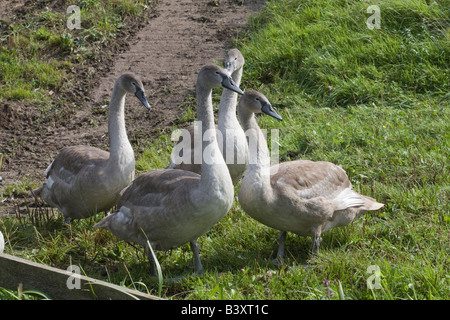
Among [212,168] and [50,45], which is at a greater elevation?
[212,168]

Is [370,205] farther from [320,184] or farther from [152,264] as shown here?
[152,264]

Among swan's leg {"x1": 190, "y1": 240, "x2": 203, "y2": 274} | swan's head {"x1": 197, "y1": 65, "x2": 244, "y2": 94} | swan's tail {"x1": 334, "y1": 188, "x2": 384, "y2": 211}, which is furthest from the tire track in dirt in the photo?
swan's tail {"x1": 334, "y1": 188, "x2": 384, "y2": 211}

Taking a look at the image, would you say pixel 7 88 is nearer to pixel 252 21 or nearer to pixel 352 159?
pixel 252 21

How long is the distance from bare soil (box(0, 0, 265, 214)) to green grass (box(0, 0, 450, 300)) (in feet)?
1.80

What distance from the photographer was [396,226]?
5387 millimetres

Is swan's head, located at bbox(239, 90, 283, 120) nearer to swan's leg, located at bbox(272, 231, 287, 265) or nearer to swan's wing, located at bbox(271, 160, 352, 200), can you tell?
swan's wing, located at bbox(271, 160, 352, 200)

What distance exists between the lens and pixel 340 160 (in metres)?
6.68

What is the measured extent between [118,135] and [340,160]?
2338mm

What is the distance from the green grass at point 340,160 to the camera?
471cm

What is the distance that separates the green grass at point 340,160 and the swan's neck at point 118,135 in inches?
28.0

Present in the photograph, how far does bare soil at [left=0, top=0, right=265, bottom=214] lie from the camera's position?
8.09 meters

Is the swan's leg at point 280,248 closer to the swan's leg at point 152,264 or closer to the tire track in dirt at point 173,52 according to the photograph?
the swan's leg at point 152,264

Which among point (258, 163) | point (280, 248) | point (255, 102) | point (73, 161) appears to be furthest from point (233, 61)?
point (280, 248)
